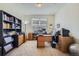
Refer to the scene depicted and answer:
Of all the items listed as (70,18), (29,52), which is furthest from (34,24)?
(70,18)

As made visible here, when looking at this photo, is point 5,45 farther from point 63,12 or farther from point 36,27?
point 63,12

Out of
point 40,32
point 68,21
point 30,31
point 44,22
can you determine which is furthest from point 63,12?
point 30,31

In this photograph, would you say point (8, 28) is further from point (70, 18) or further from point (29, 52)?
point (70, 18)

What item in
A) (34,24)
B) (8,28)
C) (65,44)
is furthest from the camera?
(65,44)

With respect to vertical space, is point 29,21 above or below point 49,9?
below

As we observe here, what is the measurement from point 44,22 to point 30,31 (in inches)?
15.0

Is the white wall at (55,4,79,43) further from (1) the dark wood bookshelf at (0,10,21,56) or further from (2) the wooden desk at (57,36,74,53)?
(1) the dark wood bookshelf at (0,10,21,56)

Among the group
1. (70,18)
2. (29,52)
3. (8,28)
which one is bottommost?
(29,52)

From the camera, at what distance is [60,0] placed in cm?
154

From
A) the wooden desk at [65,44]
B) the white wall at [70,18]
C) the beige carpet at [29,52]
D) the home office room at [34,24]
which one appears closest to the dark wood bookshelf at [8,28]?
the home office room at [34,24]

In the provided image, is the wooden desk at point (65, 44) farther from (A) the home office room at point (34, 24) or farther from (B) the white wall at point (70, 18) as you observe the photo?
(B) the white wall at point (70, 18)

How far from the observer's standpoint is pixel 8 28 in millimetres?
2906

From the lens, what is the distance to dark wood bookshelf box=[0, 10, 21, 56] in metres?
2.73

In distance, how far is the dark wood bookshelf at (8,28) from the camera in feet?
8.97
